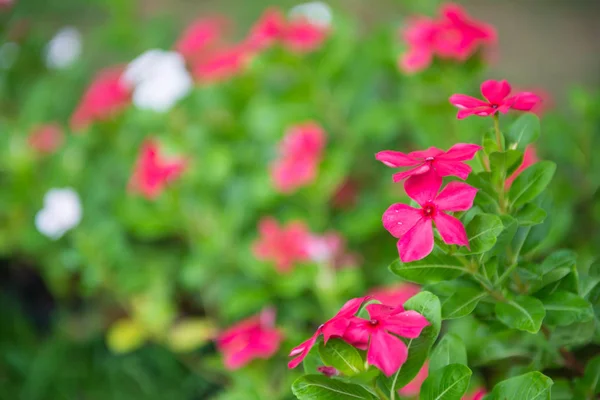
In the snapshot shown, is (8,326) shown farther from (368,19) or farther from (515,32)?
(515,32)

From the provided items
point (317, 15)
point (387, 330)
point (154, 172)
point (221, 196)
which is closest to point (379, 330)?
point (387, 330)

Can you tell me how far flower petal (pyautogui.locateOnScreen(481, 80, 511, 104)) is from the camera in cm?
60

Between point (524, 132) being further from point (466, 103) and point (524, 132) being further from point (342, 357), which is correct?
point (342, 357)

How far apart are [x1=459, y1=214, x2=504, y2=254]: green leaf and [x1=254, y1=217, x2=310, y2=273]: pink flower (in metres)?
0.81

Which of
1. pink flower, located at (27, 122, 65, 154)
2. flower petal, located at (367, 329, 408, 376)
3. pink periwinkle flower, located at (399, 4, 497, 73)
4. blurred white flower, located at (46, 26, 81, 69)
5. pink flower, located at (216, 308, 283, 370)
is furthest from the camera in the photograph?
blurred white flower, located at (46, 26, 81, 69)

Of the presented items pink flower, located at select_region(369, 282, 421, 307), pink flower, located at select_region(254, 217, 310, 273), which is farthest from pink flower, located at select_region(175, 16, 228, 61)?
pink flower, located at select_region(369, 282, 421, 307)

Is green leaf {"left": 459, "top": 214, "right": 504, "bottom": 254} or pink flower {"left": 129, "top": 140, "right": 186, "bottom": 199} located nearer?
green leaf {"left": 459, "top": 214, "right": 504, "bottom": 254}

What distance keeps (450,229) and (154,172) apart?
1043 mm

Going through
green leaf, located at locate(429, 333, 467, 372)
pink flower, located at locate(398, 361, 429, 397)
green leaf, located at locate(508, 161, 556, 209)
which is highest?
green leaf, located at locate(508, 161, 556, 209)

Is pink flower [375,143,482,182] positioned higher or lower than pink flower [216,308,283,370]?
higher

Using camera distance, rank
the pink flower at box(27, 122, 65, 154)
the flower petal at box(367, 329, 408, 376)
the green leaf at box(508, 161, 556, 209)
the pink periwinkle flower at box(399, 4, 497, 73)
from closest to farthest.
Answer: the flower petal at box(367, 329, 408, 376) → the green leaf at box(508, 161, 556, 209) → the pink periwinkle flower at box(399, 4, 497, 73) → the pink flower at box(27, 122, 65, 154)

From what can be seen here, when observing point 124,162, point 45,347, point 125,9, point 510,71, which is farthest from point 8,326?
point 510,71

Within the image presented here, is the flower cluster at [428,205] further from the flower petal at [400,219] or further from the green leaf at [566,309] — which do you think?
the green leaf at [566,309]

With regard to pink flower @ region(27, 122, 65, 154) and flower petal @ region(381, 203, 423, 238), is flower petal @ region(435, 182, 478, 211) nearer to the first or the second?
flower petal @ region(381, 203, 423, 238)
